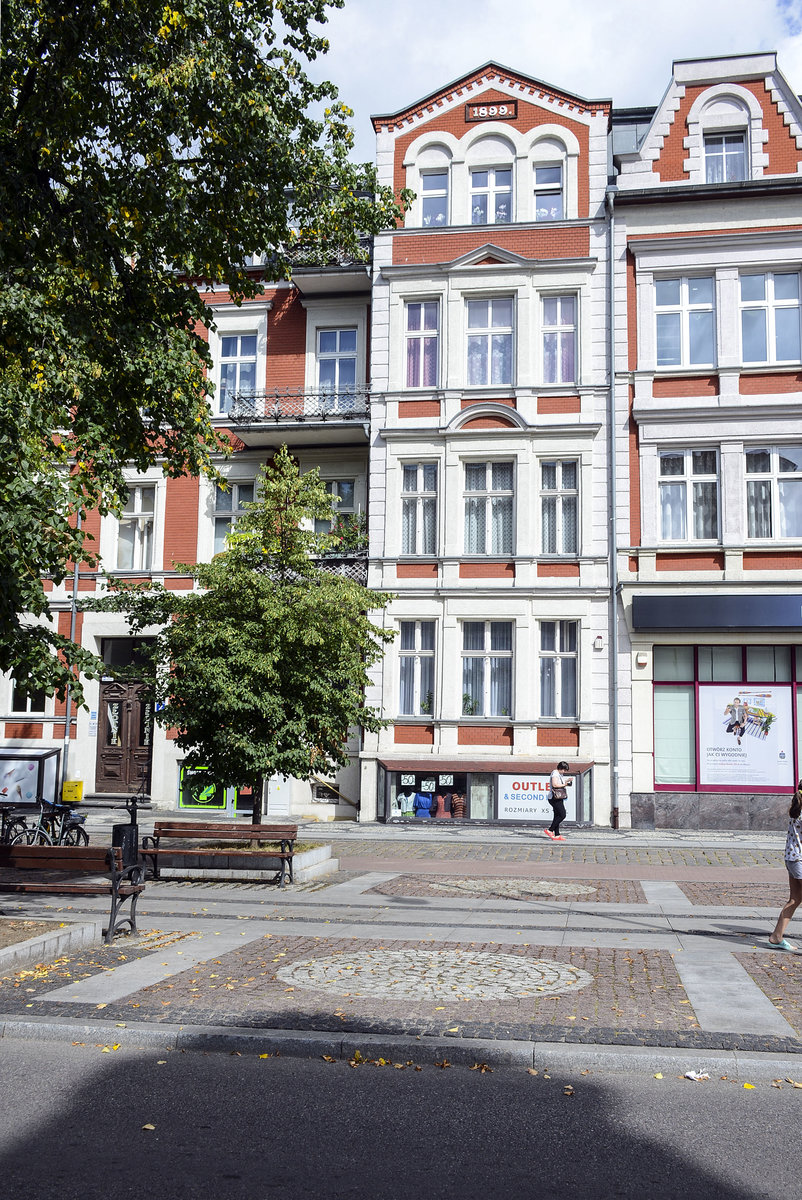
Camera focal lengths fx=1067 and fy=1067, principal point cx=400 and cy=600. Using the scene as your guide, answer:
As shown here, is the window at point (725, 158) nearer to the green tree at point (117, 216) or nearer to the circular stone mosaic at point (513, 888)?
the green tree at point (117, 216)

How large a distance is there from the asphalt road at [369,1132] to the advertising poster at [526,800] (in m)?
17.7

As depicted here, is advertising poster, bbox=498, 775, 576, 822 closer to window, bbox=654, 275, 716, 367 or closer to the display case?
window, bbox=654, 275, 716, 367

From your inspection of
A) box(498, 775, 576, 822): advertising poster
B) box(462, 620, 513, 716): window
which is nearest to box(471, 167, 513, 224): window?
box(462, 620, 513, 716): window

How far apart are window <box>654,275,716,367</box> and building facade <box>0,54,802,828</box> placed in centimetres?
5

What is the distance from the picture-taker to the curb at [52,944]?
8445mm

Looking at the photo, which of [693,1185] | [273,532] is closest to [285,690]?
[273,532]

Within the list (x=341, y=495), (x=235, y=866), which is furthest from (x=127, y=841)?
(x=341, y=495)

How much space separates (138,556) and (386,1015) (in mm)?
22193

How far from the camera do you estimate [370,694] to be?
25.2m

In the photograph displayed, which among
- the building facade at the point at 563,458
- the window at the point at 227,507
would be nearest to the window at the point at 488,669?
the building facade at the point at 563,458

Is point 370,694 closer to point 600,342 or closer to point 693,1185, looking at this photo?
point 600,342

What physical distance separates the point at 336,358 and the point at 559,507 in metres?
7.15

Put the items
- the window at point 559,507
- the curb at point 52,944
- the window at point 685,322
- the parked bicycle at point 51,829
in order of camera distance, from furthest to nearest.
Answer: the window at point 559,507 → the window at point 685,322 → the parked bicycle at point 51,829 → the curb at point 52,944

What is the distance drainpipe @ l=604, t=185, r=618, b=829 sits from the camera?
23.7 metres
